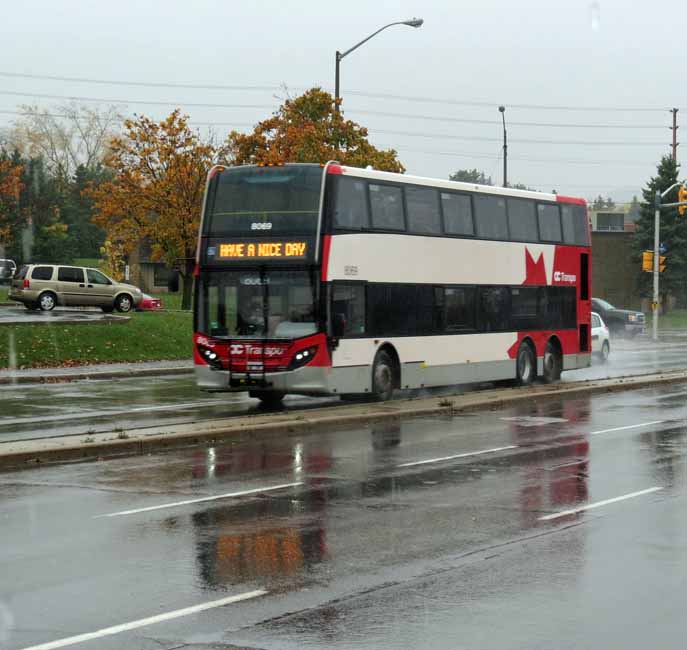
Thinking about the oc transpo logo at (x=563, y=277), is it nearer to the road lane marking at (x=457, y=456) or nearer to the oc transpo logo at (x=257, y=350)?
the oc transpo logo at (x=257, y=350)

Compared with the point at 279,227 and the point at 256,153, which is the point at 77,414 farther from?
the point at 256,153

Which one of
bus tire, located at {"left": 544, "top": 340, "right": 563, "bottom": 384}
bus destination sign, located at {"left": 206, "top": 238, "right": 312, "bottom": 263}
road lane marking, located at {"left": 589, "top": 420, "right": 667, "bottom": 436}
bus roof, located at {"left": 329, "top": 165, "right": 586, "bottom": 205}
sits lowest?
road lane marking, located at {"left": 589, "top": 420, "right": 667, "bottom": 436}

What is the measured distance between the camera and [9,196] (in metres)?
82.1

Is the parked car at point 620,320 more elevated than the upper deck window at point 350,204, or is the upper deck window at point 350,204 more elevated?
the upper deck window at point 350,204

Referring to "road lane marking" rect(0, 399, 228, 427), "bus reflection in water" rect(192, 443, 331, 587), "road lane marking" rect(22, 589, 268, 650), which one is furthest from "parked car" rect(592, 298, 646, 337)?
"road lane marking" rect(22, 589, 268, 650)

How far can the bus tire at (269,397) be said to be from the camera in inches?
913

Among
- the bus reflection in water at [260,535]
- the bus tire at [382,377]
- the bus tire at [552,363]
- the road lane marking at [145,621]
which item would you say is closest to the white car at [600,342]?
the bus tire at [552,363]

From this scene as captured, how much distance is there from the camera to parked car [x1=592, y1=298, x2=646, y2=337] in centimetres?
5797

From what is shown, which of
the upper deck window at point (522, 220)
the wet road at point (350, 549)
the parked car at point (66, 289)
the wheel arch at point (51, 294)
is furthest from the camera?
the wheel arch at point (51, 294)

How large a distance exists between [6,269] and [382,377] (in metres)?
70.6

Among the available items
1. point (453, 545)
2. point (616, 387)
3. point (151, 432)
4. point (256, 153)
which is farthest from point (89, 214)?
point (453, 545)

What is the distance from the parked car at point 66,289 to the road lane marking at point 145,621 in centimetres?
3947

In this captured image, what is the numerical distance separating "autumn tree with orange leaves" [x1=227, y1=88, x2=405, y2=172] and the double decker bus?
23.0 meters

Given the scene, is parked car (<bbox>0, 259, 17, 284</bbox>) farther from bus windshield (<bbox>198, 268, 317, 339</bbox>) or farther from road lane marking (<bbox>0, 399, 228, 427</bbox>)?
bus windshield (<bbox>198, 268, 317, 339</bbox>)
